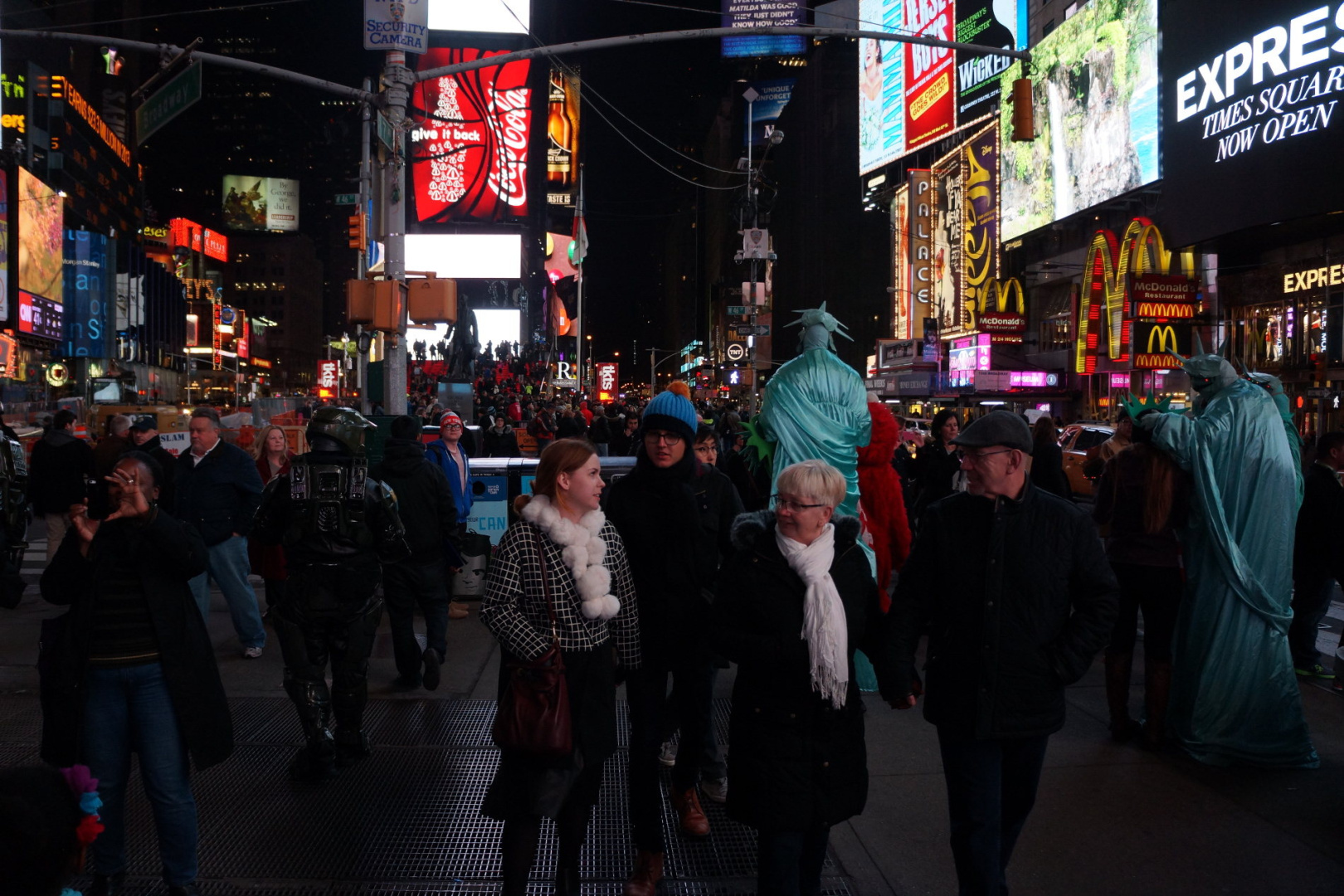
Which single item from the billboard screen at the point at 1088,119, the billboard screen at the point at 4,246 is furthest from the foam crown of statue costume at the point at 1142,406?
the billboard screen at the point at 4,246

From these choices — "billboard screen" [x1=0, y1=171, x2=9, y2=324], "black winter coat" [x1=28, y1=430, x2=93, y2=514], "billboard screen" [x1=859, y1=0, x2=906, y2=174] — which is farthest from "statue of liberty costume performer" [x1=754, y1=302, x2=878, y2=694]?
"billboard screen" [x1=859, y1=0, x2=906, y2=174]

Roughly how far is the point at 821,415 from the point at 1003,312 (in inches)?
1504

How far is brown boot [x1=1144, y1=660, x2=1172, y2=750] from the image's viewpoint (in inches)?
219

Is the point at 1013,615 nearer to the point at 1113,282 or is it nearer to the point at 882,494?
the point at 882,494

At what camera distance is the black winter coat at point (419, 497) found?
6758 millimetres

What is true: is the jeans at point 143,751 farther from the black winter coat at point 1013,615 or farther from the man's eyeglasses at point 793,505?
the black winter coat at point 1013,615

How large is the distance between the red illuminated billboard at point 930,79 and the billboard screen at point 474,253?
21347 mm

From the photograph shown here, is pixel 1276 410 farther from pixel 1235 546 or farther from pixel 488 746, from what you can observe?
pixel 488 746

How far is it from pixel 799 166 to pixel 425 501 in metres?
96.1

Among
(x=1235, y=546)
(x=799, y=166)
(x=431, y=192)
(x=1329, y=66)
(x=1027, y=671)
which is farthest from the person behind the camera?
(x=799, y=166)

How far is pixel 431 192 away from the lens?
5119 centimetres

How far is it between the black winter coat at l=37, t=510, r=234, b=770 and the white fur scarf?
A: 1.30 m

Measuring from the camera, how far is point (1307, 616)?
7.43m

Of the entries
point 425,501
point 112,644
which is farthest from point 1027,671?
point 425,501
